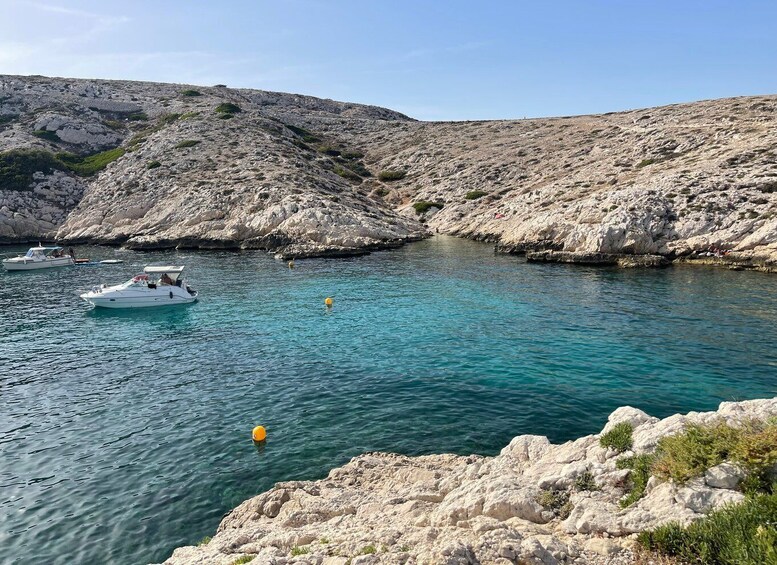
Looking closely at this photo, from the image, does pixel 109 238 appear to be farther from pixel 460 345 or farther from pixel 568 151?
pixel 568 151

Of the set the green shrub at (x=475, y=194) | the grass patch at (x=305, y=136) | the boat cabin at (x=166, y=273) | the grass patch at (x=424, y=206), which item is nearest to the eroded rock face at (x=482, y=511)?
the boat cabin at (x=166, y=273)

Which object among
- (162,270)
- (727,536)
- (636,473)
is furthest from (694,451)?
(162,270)

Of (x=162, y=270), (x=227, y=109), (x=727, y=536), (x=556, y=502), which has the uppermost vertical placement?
(x=227, y=109)

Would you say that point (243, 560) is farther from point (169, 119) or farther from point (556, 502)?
point (169, 119)

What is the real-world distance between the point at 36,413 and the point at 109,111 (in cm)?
16785

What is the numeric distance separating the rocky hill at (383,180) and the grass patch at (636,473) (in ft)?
185

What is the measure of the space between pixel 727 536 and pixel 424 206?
113 meters

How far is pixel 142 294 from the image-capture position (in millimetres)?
47594

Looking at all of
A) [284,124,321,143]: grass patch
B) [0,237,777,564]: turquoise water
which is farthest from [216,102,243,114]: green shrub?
[0,237,777,564]: turquoise water

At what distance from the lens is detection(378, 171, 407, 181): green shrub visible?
141 m

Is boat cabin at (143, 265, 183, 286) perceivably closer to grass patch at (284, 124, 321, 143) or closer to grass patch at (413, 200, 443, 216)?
grass patch at (413, 200, 443, 216)

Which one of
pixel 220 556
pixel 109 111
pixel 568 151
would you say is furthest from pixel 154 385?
pixel 109 111

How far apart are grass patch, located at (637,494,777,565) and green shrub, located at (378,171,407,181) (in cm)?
13650

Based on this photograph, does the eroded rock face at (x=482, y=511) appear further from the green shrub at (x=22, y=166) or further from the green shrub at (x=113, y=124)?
the green shrub at (x=113, y=124)
